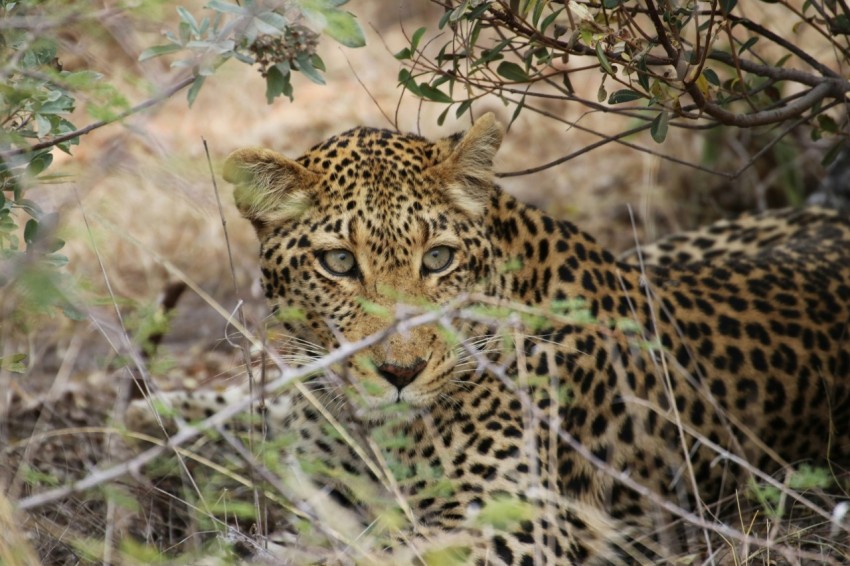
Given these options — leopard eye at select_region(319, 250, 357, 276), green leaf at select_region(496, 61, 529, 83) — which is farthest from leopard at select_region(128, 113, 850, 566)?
green leaf at select_region(496, 61, 529, 83)

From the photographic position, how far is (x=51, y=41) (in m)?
4.08

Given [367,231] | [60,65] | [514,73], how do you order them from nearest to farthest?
[60,65] < [367,231] < [514,73]

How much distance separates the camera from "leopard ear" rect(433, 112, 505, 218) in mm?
5348

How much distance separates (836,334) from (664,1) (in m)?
2.32

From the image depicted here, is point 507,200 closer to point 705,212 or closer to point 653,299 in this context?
point 653,299

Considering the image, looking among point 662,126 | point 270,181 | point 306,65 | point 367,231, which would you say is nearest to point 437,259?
point 367,231

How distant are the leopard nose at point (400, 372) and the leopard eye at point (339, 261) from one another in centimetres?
66

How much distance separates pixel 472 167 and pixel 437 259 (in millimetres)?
469

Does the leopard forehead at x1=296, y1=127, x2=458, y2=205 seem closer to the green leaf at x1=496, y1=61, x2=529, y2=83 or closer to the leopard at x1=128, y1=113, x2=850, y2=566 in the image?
the leopard at x1=128, y1=113, x2=850, y2=566

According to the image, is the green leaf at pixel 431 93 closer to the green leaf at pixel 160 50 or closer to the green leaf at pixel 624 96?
the green leaf at pixel 624 96

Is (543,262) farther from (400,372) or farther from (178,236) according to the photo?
(178,236)

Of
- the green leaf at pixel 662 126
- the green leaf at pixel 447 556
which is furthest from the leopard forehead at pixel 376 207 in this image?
the green leaf at pixel 447 556

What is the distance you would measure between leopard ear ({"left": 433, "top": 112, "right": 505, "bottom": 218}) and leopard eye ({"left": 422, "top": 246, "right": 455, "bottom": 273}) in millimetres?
250

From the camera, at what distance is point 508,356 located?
17.7 ft
